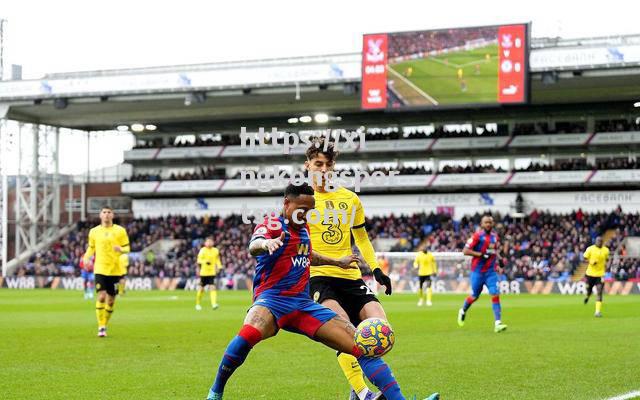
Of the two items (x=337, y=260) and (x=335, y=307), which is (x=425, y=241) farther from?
(x=337, y=260)

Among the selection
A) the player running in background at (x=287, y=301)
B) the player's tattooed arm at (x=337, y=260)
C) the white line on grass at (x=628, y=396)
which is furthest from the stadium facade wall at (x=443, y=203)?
the player running in background at (x=287, y=301)

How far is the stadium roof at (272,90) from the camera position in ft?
168

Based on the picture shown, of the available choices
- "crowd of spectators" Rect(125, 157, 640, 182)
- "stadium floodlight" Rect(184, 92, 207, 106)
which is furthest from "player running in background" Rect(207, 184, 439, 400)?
"stadium floodlight" Rect(184, 92, 207, 106)

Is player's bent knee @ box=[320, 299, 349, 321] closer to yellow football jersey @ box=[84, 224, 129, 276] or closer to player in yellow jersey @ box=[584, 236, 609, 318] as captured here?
yellow football jersey @ box=[84, 224, 129, 276]

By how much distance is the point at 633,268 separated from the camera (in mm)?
46594

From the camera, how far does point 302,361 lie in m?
14.1

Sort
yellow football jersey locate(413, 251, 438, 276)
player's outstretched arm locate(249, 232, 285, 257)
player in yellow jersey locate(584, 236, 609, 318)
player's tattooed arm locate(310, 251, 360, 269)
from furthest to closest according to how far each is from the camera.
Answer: yellow football jersey locate(413, 251, 438, 276), player in yellow jersey locate(584, 236, 609, 318), player's tattooed arm locate(310, 251, 360, 269), player's outstretched arm locate(249, 232, 285, 257)

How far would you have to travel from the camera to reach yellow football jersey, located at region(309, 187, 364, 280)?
9469mm

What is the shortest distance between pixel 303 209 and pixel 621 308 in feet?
77.9

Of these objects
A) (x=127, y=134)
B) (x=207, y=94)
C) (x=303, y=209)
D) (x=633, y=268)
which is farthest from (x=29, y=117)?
(x=303, y=209)

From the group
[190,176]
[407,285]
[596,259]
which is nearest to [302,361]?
[596,259]

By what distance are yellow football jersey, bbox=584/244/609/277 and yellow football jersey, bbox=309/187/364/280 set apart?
59.2 ft

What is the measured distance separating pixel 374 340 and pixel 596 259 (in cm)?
1954

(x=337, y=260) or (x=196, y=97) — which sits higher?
(x=196, y=97)
